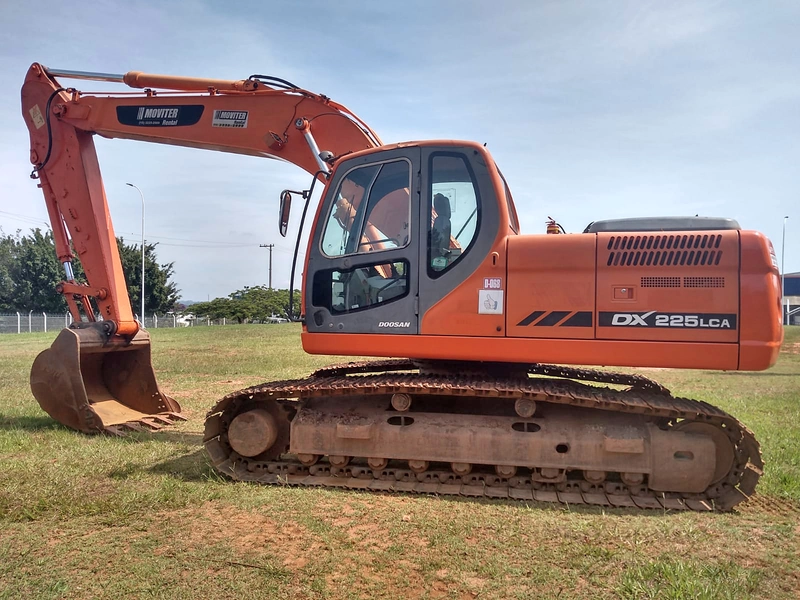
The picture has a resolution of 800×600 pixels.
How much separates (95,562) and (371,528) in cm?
185

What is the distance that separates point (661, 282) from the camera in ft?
16.5

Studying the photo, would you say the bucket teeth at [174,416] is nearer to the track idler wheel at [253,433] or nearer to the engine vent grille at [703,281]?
the track idler wheel at [253,433]

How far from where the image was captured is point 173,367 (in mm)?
15188

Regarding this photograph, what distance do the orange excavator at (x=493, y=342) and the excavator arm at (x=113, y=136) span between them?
2.98ft

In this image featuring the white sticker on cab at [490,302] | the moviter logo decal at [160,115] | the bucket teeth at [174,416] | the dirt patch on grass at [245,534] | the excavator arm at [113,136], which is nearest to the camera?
the dirt patch on grass at [245,534]

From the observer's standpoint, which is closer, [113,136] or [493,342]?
[493,342]

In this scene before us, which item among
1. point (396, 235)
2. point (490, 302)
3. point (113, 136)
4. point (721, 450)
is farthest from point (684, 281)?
point (113, 136)

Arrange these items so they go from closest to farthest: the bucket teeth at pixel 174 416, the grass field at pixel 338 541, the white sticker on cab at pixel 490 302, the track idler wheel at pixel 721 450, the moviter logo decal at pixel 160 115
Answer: the grass field at pixel 338 541 < the track idler wheel at pixel 721 450 < the white sticker on cab at pixel 490 302 < the moviter logo decal at pixel 160 115 < the bucket teeth at pixel 174 416

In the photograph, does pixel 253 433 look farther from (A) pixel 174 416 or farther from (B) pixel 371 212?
(A) pixel 174 416

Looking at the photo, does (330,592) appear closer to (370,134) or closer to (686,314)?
(686,314)

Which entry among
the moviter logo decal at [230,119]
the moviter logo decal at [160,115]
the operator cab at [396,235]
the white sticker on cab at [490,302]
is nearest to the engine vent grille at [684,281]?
the white sticker on cab at [490,302]

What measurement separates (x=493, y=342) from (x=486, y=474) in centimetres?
121

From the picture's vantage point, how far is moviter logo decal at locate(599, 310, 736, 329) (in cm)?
491

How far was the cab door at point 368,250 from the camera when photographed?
5.57 metres
